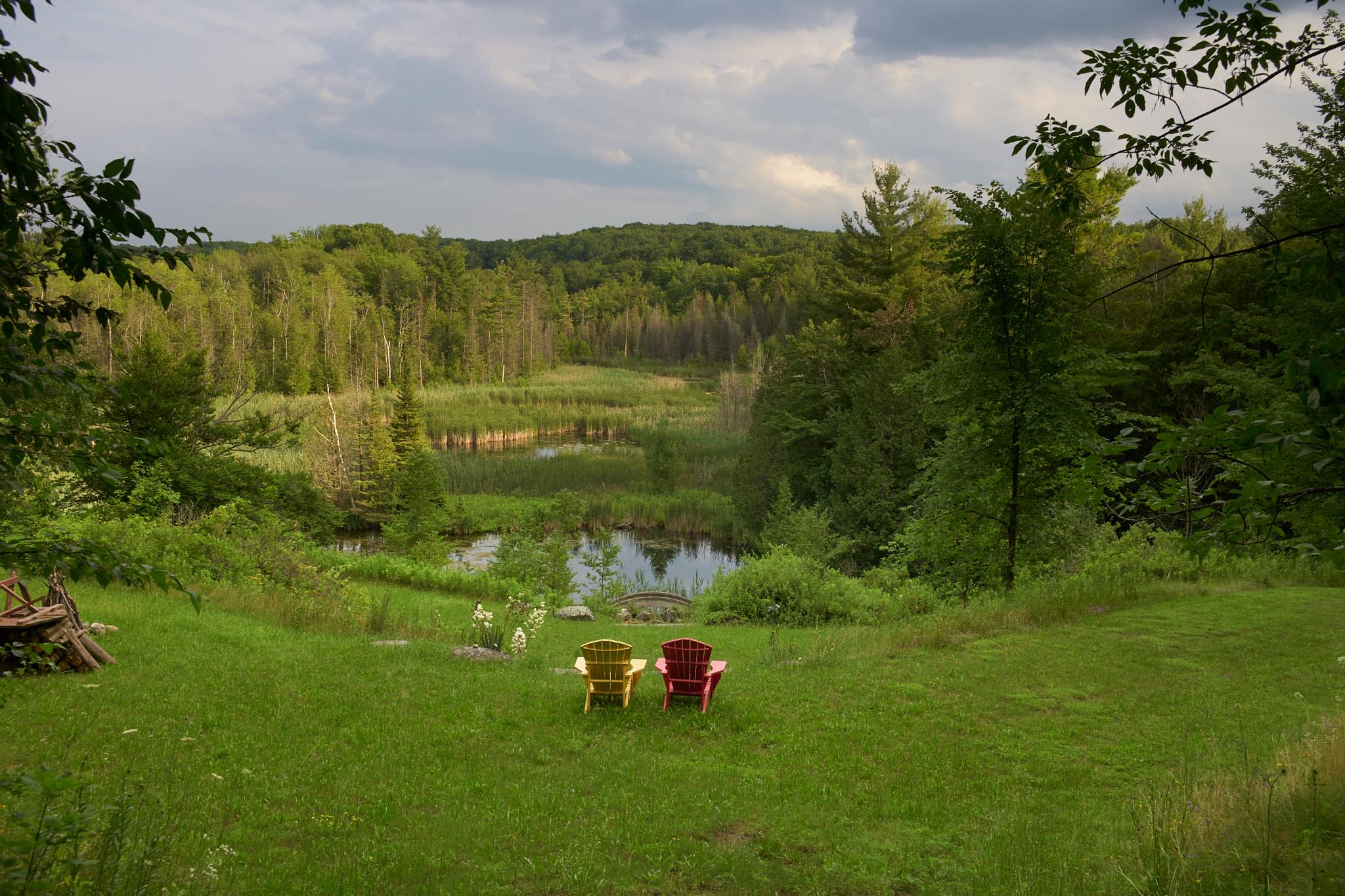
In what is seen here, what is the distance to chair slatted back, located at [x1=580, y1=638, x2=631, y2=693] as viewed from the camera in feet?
29.3

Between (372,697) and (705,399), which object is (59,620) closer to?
(372,697)

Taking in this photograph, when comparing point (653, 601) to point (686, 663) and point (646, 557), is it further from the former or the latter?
point (686, 663)

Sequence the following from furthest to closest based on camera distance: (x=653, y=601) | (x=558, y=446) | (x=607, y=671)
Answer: (x=558, y=446), (x=653, y=601), (x=607, y=671)

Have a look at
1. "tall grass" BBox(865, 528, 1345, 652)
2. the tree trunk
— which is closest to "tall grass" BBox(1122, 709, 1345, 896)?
"tall grass" BBox(865, 528, 1345, 652)

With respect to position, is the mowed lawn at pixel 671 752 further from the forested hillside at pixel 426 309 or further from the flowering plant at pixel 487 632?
the forested hillside at pixel 426 309

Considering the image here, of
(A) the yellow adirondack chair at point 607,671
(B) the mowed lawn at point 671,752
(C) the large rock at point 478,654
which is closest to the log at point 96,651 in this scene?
(B) the mowed lawn at point 671,752

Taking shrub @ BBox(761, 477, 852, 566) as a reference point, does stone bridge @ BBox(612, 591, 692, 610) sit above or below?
below

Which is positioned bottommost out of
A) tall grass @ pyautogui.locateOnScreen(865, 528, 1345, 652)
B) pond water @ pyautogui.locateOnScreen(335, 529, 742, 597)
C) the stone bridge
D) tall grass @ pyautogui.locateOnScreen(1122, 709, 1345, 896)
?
pond water @ pyautogui.locateOnScreen(335, 529, 742, 597)

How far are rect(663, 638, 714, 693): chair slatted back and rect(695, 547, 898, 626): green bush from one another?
8547mm

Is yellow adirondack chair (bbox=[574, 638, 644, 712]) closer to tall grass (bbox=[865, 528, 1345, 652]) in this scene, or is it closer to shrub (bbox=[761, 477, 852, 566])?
tall grass (bbox=[865, 528, 1345, 652])

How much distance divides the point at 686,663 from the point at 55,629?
6655 millimetres

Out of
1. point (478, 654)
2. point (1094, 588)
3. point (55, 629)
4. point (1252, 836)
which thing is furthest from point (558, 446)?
point (1252, 836)

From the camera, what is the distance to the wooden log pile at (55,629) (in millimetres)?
8203

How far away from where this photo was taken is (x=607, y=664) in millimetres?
9000
